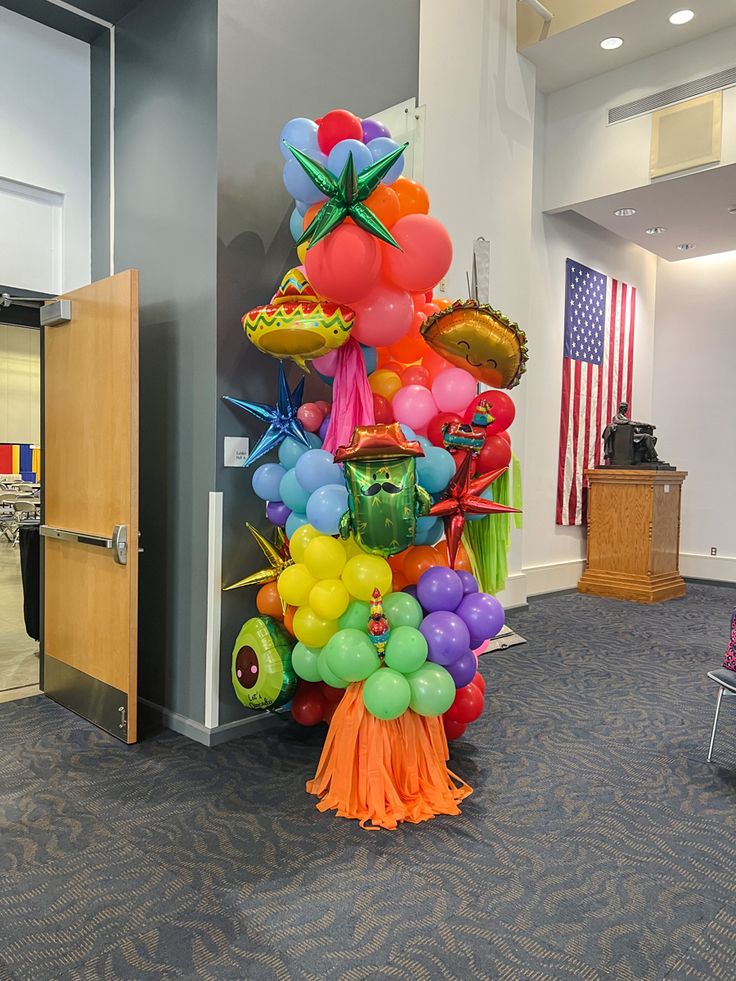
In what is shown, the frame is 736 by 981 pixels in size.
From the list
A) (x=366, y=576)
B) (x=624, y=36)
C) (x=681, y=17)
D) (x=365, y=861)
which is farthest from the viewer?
(x=624, y=36)

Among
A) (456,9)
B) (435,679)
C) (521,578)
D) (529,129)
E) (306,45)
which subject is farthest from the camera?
(521,578)

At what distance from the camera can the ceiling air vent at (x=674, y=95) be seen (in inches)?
226

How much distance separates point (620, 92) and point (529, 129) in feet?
3.65

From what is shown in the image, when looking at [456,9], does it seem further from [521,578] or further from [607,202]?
[521,578]

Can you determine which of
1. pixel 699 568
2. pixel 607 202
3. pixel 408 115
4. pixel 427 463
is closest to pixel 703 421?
pixel 699 568

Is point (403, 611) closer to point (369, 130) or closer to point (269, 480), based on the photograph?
point (269, 480)

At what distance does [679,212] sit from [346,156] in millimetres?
5337

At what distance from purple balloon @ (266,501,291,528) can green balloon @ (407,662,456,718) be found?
0.86 metres

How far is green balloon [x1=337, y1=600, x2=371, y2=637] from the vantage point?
2664 millimetres

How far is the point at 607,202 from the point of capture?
21.7 feet

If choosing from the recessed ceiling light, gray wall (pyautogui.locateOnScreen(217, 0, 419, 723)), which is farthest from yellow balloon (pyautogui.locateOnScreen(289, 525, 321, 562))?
the recessed ceiling light

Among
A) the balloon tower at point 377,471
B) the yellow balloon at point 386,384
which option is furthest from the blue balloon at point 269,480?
the yellow balloon at point 386,384

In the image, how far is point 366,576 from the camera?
2592 mm

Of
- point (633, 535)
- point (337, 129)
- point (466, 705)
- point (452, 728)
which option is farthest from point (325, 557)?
point (633, 535)
